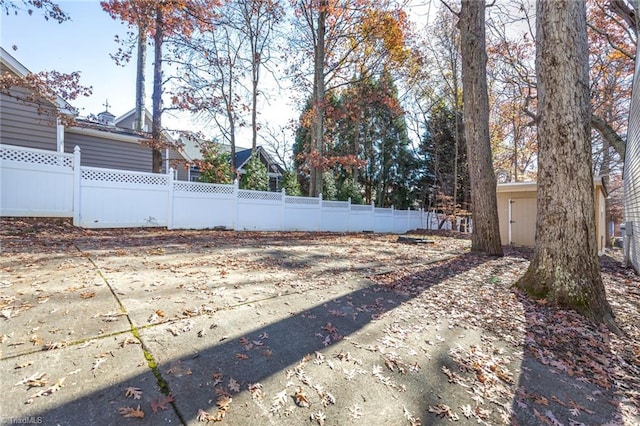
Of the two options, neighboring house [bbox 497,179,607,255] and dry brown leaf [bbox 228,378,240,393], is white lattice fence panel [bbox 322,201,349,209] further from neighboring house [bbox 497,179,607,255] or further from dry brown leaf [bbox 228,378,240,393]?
dry brown leaf [bbox 228,378,240,393]

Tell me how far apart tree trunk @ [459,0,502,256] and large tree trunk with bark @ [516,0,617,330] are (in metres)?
2.91

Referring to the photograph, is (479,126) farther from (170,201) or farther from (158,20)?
(158,20)

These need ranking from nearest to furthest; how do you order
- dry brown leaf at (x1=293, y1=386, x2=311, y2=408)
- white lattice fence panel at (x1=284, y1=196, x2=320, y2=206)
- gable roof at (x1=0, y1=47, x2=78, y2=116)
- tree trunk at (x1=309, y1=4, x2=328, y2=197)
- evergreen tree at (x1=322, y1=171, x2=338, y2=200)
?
dry brown leaf at (x1=293, y1=386, x2=311, y2=408) < gable roof at (x1=0, y1=47, x2=78, y2=116) < white lattice fence panel at (x1=284, y1=196, x2=320, y2=206) < tree trunk at (x1=309, y1=4, x2=328, y2=197) < evergreen tree at (x1=322, y1=171, x2=338, y2=200)

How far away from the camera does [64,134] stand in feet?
32.0

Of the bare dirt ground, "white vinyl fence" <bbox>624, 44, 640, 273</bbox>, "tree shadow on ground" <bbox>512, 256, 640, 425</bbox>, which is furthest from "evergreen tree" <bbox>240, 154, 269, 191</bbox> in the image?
"white vinyl fence" <bbox>624, 44, 640, 273</bbox>

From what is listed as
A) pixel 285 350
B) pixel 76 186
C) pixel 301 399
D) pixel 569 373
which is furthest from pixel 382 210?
pixel 301 399

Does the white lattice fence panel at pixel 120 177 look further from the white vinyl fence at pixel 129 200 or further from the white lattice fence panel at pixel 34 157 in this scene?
the white lattice fence panel at pixel 34 157

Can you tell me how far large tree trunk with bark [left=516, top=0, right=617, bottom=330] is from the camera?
134 inches

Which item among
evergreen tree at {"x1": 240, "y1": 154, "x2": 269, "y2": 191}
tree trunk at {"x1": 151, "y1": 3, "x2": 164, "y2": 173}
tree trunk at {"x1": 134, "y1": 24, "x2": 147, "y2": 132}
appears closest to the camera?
tree trunk at {"x1": 151, "y1": 3, "x2": 164, "y2": 173}

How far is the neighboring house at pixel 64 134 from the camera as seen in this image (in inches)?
314

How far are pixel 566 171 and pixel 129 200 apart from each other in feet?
28.6

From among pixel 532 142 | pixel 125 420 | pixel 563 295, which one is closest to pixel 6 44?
pixel 125 420

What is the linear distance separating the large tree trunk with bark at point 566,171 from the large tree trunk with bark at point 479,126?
291 cm

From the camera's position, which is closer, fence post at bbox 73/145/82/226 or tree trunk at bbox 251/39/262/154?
fence post at bbox 73/145/82/226
